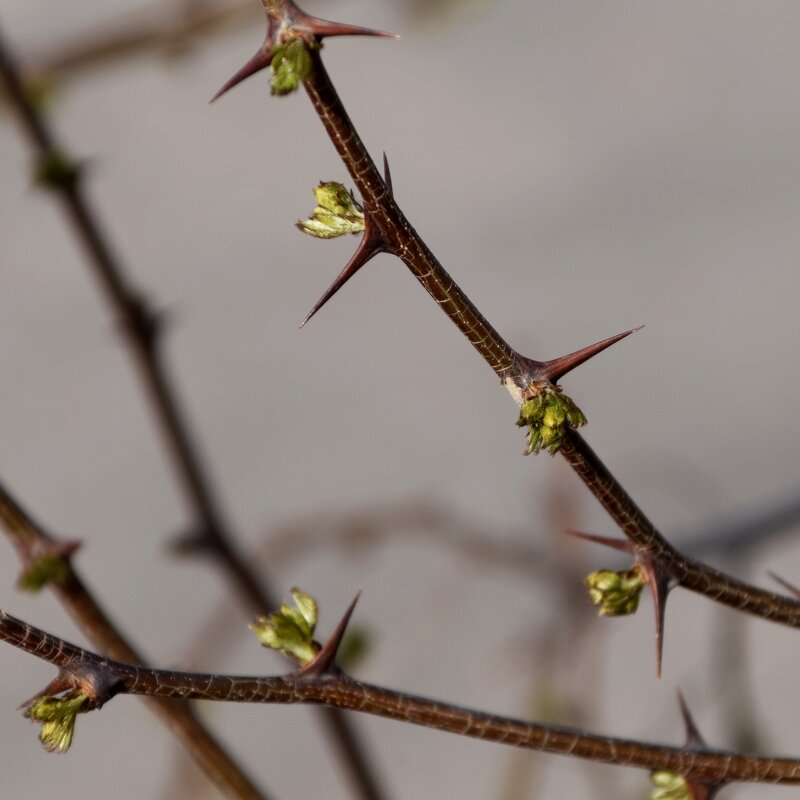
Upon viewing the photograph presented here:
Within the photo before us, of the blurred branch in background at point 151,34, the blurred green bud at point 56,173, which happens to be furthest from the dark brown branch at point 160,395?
the blurred branch in background at point 151,34

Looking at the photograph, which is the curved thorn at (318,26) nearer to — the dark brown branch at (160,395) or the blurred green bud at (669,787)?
the blurred green bud at (669,787)

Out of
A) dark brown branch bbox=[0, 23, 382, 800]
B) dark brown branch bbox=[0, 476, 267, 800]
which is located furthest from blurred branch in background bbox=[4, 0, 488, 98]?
dark brown branch bbox=[0, 476, 267, 800]

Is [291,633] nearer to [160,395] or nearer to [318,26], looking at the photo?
[318,26]

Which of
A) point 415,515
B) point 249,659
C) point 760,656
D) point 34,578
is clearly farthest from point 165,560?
point 34,578

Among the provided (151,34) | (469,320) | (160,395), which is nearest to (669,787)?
(469,320)

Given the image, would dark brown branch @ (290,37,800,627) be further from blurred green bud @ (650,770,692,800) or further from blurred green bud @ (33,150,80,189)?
blurred green bud @ (33,150,80,189)

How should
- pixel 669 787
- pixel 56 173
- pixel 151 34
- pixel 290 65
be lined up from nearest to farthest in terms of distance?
1. pixel 290 65
2. pixel 669 787
3. pixel 56 173
4. pixel 151 34
